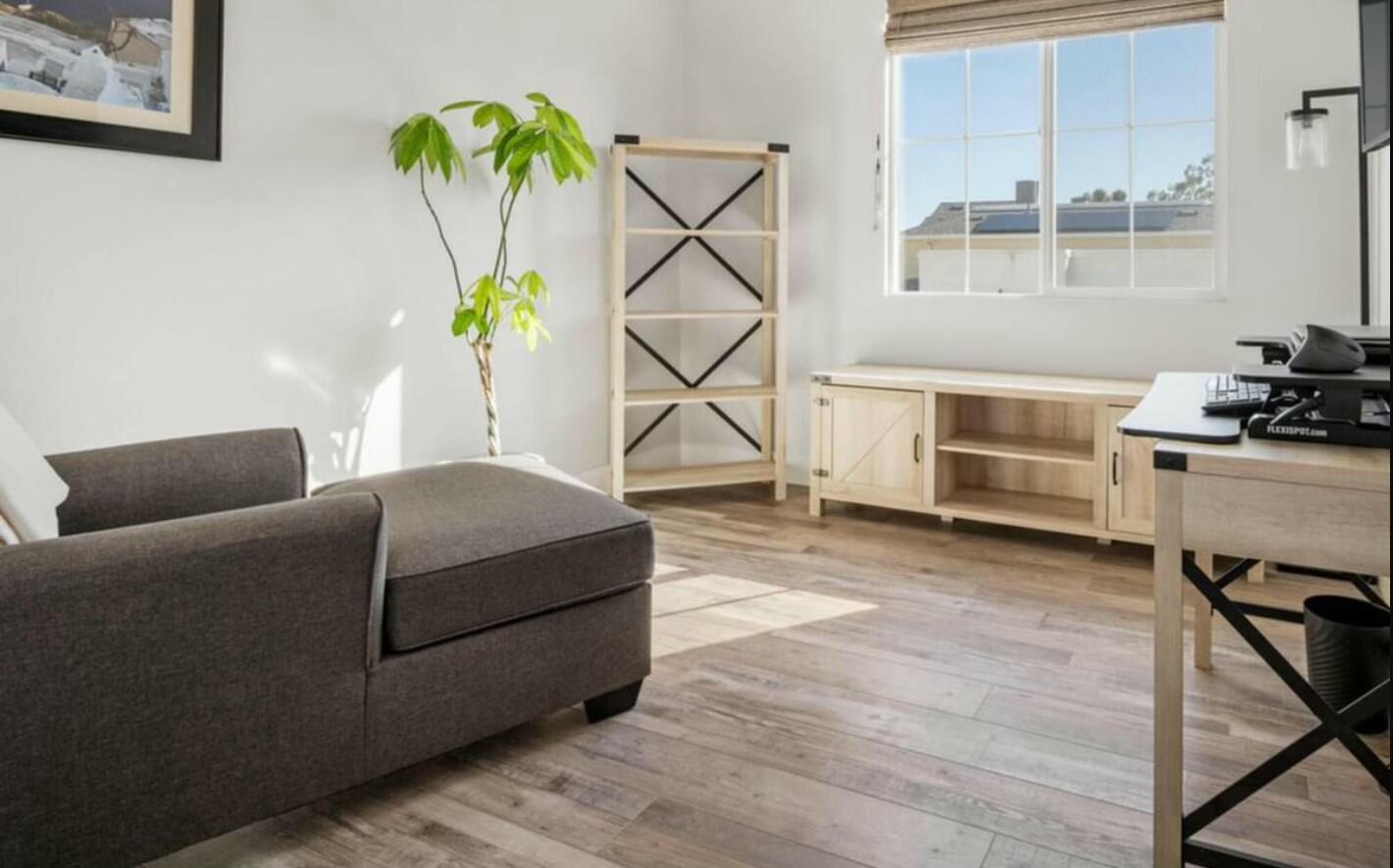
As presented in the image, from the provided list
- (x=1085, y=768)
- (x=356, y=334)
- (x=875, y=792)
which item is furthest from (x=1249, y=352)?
(x=356, y=334)

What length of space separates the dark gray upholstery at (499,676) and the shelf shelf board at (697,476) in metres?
2.04

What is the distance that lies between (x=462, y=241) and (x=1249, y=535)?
2.92 m

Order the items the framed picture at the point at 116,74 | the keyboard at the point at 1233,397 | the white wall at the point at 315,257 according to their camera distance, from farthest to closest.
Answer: the white wall at the point at 315,257 → the framed picture at the point at 116,74 → the keyboard at the point at 1233,397

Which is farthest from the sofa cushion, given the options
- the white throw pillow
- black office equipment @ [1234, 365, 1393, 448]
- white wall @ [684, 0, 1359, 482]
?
white wall @ [684, 0, 1359, 482]

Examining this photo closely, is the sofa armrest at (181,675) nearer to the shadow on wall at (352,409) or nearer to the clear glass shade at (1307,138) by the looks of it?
the shadow on wall at (352,409)

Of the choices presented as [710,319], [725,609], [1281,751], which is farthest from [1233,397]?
[710,319]

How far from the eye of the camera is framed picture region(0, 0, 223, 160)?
7.47 feet

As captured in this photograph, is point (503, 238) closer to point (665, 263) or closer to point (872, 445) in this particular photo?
point (665, 263)

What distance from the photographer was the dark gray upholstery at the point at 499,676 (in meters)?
1.74

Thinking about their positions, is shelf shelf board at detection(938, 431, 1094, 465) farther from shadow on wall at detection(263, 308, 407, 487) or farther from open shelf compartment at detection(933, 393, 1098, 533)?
shadow on wall at detection(263, 308, 407, 487)

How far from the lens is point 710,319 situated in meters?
4.68

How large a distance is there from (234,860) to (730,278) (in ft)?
11.5

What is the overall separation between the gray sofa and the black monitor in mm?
1599

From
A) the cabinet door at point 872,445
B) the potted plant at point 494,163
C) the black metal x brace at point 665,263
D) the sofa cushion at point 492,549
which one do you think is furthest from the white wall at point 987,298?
the sofa cushion at point 492,549
